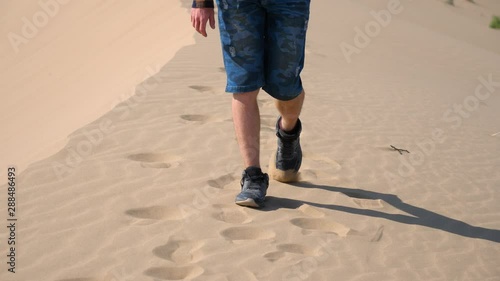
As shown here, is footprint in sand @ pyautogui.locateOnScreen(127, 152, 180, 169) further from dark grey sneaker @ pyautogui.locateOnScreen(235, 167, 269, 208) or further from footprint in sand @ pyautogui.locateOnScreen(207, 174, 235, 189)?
dark grey sneaker @ pyautogui.locateOnScreen(235, 167, 269, 208)

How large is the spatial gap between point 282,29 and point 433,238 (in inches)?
56.5

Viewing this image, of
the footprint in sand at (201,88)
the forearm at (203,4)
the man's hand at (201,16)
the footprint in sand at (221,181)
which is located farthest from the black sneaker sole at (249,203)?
the footprint in sand at (201,88)

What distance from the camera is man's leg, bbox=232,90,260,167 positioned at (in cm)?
390

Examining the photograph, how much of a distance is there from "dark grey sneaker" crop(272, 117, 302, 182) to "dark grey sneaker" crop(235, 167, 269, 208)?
379 millimetres

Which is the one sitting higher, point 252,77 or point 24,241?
→ point 252,77

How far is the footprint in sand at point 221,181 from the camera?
433 cm

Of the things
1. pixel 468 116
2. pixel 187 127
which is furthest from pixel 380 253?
pixel 468 116

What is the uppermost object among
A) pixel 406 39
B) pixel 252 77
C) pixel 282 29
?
pixel 282 29

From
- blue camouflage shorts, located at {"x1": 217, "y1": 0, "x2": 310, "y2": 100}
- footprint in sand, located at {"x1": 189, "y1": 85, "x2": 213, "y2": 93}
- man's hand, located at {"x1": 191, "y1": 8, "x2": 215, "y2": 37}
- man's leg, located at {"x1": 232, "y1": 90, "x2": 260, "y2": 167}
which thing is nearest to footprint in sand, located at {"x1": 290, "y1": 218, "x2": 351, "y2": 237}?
man's leg, located at {"x1": 232, "y1": 90, "x2": 260, "y2": 167}

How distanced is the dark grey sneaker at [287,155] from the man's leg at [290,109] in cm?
6

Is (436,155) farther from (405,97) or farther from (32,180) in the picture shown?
(32,180)

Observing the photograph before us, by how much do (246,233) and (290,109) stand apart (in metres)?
0.83

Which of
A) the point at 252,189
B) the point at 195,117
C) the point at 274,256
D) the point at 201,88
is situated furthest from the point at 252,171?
the point at 201,88

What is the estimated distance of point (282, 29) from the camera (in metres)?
3.78
